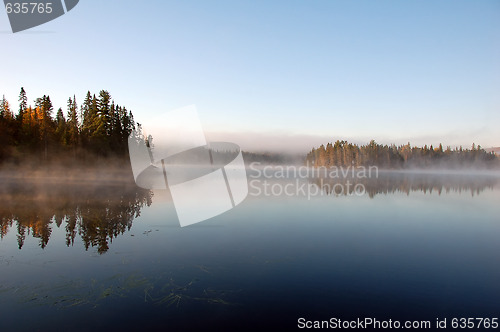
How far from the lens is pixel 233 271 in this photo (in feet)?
47.8

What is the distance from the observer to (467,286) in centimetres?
1360

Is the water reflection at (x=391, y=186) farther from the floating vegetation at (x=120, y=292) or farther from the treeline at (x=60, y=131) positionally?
the treeline at (x=60, y=131)

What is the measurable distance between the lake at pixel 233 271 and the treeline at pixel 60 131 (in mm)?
56997

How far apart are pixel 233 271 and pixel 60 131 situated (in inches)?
3393

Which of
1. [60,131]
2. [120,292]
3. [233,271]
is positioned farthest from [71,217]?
[60,131]

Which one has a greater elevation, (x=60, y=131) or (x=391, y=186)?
(x=60, y=131)

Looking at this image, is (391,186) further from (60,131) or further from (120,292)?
(60,131)

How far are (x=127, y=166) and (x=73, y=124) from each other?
21739 millimetres

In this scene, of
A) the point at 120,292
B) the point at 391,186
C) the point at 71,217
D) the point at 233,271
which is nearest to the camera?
the point at 120,292

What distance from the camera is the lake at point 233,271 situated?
10.6m

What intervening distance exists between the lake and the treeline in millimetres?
56997

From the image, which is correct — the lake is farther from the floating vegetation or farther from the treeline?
the treeline

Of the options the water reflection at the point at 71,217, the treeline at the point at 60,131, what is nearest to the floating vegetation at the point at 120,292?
the water reflection at the point at 71,217

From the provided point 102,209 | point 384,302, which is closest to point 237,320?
point 384,302
